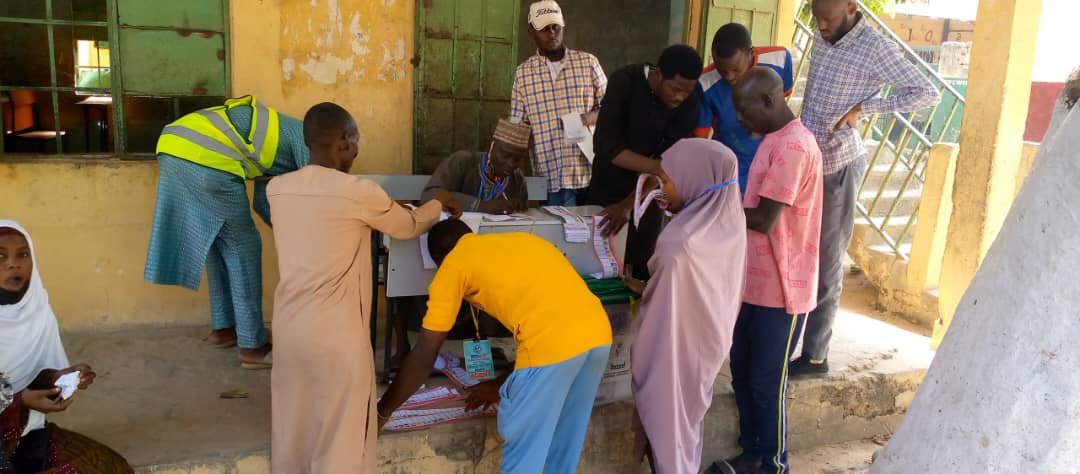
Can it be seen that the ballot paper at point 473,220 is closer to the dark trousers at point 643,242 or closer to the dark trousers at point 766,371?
the dark trousers at point 643,242

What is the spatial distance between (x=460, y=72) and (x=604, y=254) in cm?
177

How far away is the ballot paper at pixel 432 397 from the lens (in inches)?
139

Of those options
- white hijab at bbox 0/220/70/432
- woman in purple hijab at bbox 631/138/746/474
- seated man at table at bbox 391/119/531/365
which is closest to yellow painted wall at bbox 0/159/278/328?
seated man at table at bbox 391/119/531/365

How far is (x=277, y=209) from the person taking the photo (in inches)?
107

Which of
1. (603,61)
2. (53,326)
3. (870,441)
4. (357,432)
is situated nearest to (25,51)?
(53,326)

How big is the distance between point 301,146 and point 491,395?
1.56 metres

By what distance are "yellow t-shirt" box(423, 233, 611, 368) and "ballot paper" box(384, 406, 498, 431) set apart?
0.72 meters

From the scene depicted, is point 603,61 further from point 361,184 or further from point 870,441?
point 361,184

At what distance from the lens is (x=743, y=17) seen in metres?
5.33

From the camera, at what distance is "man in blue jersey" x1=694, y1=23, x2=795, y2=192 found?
383cm

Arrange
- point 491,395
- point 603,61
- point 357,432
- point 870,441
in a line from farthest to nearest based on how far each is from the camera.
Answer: point 603,61 < point 870,441 < point 491,395 < point 357,432

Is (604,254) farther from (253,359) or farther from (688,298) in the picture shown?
(253,359)

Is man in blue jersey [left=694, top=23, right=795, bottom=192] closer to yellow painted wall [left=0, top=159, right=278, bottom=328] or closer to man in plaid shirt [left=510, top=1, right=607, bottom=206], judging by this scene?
man in plaid shirt [left=510, top=1, right=607, bottom=206]

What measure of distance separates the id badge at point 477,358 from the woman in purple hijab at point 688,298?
59 centimetres
